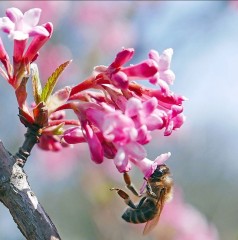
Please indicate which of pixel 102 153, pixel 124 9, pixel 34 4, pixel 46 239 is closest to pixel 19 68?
pixel 102 153

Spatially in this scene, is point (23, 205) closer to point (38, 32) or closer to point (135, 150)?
point (135, 150)

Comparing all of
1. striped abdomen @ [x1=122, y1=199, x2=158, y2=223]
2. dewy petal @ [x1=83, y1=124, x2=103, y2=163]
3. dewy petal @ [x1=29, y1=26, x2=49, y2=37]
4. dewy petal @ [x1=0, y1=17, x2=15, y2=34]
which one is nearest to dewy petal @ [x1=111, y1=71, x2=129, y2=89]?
dewy petal @ [x1=83, y1=124, x2=103, y2=163]

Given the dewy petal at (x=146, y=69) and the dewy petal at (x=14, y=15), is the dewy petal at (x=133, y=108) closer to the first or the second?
the dewy petal at (x=146, y=69)

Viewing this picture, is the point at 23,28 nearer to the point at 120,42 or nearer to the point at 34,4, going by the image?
the point at 34,4

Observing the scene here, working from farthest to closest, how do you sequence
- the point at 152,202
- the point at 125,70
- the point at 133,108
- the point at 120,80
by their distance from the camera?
the point at 152,202 < the point at 125,70 < the point at 120,80 < the point at 133,108

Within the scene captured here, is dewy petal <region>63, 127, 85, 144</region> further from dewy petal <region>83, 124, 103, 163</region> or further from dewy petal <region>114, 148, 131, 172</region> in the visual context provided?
dewy petal <region>114, 148, 131, 172</region>

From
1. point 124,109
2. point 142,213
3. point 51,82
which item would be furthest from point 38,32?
point 142,213

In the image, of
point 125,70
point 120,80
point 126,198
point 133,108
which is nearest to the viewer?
point 133,108
